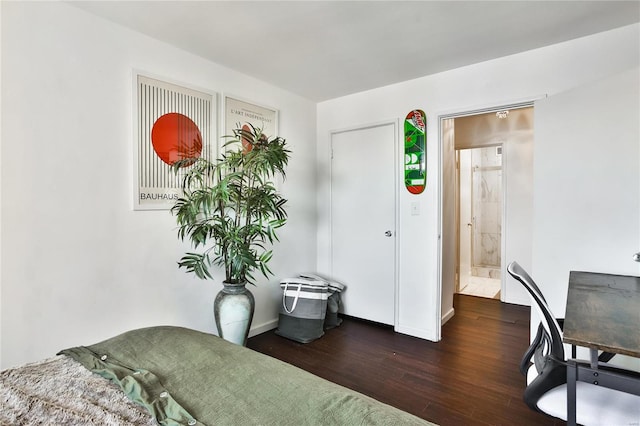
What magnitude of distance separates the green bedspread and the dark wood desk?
65 cm

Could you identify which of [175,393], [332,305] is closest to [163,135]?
[175,393]

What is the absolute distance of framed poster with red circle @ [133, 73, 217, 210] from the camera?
2377 millimetres

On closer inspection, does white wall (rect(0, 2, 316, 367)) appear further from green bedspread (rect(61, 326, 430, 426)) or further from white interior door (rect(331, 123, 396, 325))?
white interior door (rect(331, 123, 396, 325))

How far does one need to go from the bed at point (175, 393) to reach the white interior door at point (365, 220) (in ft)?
7.53

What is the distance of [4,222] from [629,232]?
3624 millimetres

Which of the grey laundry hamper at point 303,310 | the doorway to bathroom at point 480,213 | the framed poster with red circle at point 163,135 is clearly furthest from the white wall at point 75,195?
the doorway to bathroom at point 480,213

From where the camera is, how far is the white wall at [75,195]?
6.12ft

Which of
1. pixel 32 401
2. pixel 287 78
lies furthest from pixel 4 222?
pixel 287 78

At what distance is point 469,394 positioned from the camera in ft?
7.32

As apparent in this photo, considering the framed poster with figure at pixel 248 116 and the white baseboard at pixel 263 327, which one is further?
the white baseboard at pixel 263 327

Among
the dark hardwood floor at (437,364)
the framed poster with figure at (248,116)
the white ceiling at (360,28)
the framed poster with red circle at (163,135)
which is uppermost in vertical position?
the white ceiling at (360,28)

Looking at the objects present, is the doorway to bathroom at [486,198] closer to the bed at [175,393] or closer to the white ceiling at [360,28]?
the white ceiling at [360,28]

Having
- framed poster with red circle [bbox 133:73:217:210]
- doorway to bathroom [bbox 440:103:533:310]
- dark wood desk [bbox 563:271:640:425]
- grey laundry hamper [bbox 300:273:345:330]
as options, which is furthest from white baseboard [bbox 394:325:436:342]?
framed poster with red circle [bbox 133:73:217:210]

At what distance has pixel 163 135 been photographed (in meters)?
2.50
